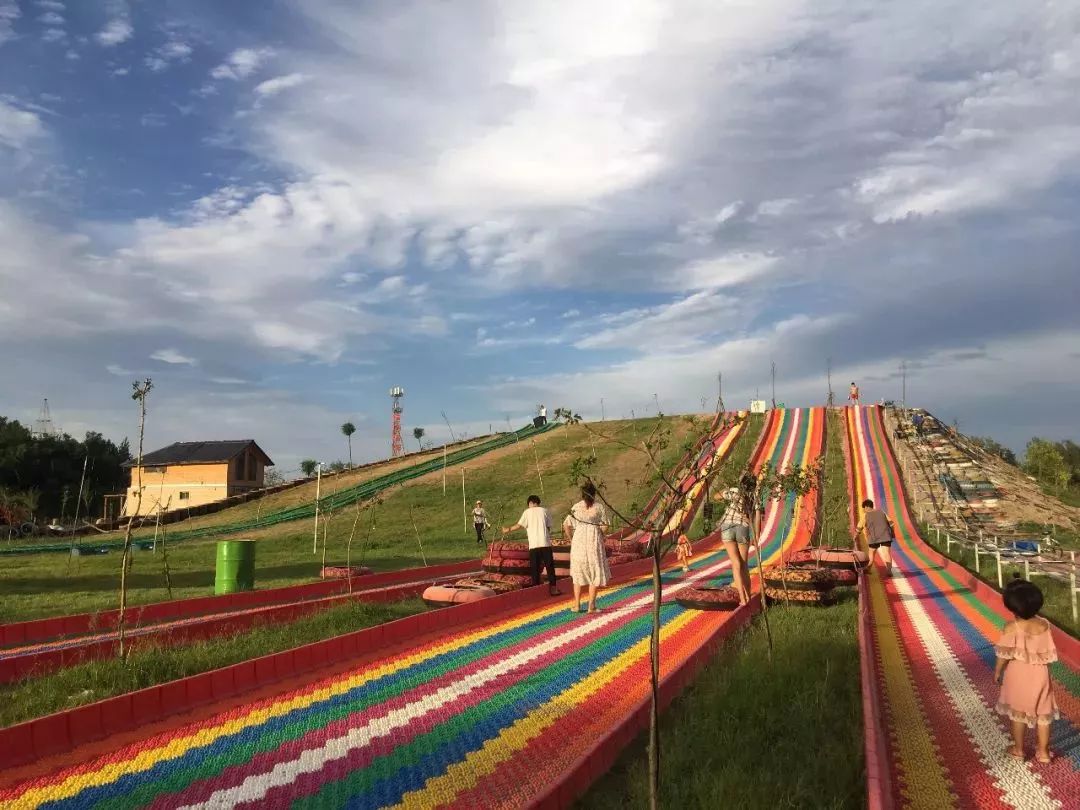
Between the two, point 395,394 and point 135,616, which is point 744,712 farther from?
point 395,394

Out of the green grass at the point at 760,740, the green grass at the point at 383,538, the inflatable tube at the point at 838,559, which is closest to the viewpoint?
the green grass at the point at 760,740

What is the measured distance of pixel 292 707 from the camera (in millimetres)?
6051

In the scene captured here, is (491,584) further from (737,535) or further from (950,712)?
(950,712)

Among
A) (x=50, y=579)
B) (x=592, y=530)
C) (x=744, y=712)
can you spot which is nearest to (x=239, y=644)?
(x=592, y=530)

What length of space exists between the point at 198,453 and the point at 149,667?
43072 mm

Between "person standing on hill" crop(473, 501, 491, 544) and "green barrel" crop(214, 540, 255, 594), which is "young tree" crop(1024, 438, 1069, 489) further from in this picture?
"green barrel" crop(214, 540, 255, 594)

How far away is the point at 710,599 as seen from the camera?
10.1 m

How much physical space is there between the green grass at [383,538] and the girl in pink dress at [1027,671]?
2.34m

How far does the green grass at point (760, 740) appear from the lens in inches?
Answer: 161

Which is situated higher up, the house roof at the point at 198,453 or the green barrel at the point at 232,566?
the house roof at the point at 198,453

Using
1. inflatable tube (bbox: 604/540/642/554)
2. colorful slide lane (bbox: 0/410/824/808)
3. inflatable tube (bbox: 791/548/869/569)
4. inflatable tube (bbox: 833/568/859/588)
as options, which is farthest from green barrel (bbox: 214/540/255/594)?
inflatable tube (bbox: 833/568/859/588)

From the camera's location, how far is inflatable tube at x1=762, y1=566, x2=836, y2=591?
1027 centimetres

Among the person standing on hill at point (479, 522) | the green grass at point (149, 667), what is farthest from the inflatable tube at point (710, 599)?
the person standing on hill at point (479, 522)

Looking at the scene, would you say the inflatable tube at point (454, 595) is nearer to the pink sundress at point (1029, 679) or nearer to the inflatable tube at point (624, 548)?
the inflatable tube at point (624, 548)
